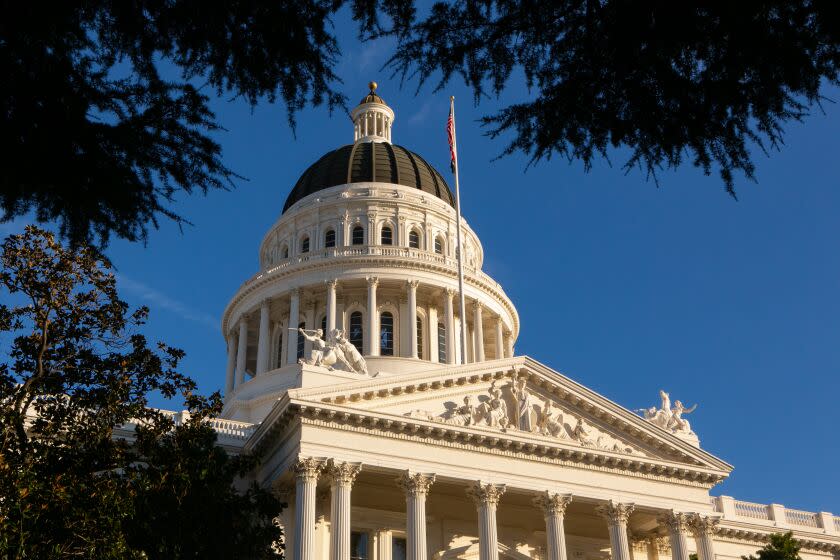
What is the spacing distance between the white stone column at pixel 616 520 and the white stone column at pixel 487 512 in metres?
4.55

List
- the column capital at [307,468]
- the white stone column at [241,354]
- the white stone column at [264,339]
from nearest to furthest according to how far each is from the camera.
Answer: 1. the column capital at [307,468]
2. the white stone column at [264,339]
3. the white stone column at [241,354]

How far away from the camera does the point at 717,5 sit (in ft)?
25.5


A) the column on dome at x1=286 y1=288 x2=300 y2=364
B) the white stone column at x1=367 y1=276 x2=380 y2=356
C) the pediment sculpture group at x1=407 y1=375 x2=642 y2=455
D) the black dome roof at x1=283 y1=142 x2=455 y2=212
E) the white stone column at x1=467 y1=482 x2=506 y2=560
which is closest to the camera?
the white stone column at x1=467 y1=482 x2=506 y2=560

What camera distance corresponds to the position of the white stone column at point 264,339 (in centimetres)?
5700

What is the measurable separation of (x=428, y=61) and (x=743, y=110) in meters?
2.65

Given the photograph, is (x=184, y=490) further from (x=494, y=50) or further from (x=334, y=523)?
(x=494, y=50)

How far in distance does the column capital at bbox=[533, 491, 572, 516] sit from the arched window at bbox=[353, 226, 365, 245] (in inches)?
1086

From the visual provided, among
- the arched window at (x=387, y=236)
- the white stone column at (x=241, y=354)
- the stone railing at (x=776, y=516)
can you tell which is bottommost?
the stone railing at (x=776, y=516)

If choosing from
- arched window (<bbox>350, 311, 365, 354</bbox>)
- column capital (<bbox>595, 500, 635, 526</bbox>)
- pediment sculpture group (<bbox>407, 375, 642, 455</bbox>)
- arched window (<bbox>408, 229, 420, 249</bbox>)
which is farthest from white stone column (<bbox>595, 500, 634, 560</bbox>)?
arched window (<bbox>408, 229, 420, 249</bbox>)

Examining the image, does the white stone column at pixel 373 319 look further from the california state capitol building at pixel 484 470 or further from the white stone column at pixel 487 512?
the white stone column at pixel 487 512

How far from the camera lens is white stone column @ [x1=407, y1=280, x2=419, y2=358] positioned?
5594 centimetres

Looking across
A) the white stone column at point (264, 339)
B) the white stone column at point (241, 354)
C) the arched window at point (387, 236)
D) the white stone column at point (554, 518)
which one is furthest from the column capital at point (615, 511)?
the arched window at point (387, 236)

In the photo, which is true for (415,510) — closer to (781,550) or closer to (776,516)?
(781,550)

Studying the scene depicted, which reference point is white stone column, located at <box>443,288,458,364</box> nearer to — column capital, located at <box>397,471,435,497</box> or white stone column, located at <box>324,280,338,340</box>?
white stone column, located at <box>324,280,338,340</box>
